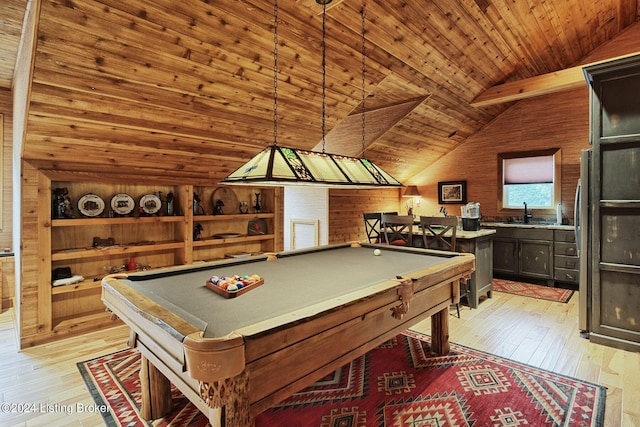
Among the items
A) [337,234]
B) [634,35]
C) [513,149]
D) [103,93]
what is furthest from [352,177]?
[634,35]

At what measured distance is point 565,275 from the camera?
15.6 ft

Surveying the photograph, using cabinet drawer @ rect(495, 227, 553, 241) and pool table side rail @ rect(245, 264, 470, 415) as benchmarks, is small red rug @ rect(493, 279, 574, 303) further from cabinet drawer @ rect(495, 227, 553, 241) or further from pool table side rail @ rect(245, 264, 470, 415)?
pool table side rail @ rect(245, 264, 470, 415)

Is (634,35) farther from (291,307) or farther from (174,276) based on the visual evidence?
(174,276)

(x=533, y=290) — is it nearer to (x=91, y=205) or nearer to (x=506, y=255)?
(x=506, y=255)

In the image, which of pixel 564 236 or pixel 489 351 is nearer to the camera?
pixel 489 351

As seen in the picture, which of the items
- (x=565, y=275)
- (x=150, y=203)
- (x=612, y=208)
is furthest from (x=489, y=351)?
(x=150, y=203)

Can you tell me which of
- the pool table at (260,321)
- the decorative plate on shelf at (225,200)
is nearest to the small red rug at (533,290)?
the pool table at (260,321)

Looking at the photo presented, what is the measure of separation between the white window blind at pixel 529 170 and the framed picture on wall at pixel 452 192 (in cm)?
74

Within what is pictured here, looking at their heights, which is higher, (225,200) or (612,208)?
(225,200)

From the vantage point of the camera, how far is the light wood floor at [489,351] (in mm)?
2105

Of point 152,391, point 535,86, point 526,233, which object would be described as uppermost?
point 535,86

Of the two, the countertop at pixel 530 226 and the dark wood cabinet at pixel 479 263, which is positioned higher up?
the countertop at pixel 530 226

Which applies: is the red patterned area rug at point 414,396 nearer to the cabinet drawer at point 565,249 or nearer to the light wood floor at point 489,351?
the light wood floor at point 489,351

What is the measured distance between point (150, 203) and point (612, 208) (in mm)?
4559
